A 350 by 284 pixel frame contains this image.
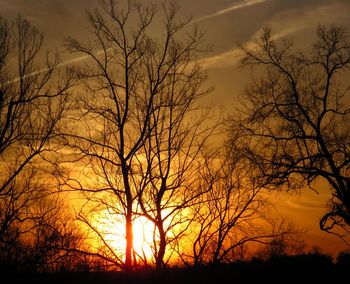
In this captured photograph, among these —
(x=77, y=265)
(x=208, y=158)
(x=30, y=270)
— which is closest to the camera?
(x=208, y=158)

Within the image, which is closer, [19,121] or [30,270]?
[19,121]

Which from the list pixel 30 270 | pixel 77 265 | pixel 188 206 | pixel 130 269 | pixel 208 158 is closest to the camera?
pixel 130 269

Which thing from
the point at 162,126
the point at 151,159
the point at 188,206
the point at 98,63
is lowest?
the point at 188,206

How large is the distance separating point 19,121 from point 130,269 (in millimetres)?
7772

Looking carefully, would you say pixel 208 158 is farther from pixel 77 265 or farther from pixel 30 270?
pixel 30 270

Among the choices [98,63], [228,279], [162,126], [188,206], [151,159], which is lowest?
[228,279]

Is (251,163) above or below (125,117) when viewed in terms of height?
below

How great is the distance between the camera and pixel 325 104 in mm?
20562

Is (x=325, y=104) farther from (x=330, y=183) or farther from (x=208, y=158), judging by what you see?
(x=208, y=158)

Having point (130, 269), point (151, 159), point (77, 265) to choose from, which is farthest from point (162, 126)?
point (77, 265)

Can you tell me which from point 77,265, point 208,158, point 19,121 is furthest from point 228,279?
point 19,121

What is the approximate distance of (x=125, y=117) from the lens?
18.7 metres

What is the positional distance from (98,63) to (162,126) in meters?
3.49

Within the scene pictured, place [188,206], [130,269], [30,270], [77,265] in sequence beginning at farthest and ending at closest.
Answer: [30,270], [77,265], [188,206], [130,269]
